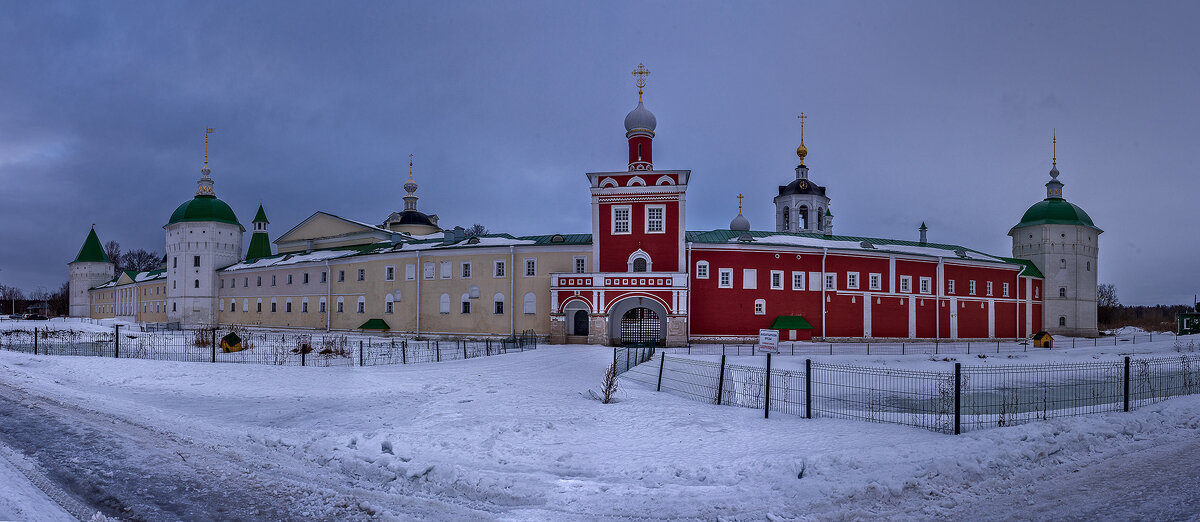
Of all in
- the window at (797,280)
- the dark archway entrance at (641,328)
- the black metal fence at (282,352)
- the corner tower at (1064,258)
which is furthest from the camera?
the corner tower at (1064,258)

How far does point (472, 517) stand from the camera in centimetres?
689

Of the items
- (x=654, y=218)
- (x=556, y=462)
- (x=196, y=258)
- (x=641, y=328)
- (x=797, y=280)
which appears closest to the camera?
(x=556, y=462)

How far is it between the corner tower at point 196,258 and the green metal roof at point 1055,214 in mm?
72992

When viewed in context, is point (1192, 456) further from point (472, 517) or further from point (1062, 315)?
point (1062, 315)

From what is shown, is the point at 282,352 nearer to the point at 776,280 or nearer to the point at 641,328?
the point at 641,328

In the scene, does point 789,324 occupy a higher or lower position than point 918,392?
higher

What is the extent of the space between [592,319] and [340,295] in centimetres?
2283

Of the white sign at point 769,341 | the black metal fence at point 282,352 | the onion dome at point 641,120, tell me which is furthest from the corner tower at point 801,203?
the white sign at point 769,341

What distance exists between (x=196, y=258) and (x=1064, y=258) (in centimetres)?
7711

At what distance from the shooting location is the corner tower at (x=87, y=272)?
86.2 m

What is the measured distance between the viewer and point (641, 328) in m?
34.7

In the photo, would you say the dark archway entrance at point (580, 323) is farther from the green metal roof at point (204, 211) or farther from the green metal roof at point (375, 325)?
the green metal roof at point (204, 211)

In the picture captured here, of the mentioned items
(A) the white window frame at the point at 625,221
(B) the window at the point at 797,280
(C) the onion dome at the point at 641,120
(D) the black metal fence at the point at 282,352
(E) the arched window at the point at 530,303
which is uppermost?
(C) the onion dome at the point at 641,120

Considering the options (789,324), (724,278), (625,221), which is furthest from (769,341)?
(789,324)
